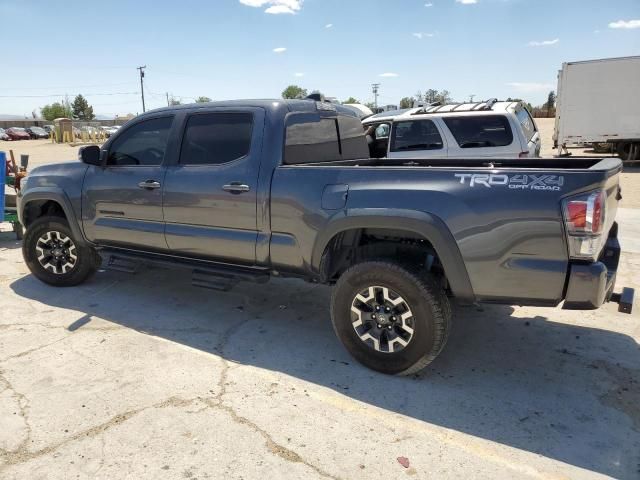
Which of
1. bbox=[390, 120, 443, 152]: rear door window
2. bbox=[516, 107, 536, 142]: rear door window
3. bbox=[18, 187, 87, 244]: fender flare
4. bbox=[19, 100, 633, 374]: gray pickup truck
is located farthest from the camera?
bbox=[390, 120, 443, 152]: rear door window

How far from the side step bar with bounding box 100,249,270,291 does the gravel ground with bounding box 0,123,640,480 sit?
416 millimetres

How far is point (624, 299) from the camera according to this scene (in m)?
3.28

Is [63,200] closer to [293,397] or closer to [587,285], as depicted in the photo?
[293,397]

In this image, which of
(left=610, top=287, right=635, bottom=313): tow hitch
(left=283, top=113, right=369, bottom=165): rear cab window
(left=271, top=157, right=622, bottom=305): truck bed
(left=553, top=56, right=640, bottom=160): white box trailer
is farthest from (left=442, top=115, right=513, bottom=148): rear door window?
(left=553, top=56, right=640, bottom=160): white box trailer

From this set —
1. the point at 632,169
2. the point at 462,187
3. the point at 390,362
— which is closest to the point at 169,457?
the point at 390,362

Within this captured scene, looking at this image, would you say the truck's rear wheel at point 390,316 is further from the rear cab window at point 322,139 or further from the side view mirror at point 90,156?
the side view mirror at point 90,156

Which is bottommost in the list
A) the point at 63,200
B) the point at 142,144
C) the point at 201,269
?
the point at 201,269

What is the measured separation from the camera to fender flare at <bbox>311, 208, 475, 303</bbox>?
122 inches

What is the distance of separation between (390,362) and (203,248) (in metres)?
1.84

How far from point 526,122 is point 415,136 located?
1843mm

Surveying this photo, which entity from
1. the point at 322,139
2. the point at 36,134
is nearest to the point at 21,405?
the point at 322,139

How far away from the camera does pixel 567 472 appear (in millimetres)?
2520

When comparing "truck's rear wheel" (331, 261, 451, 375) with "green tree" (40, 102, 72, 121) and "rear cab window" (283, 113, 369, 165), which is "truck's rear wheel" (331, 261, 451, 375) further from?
"green tree" (40, 102, 72, 121)

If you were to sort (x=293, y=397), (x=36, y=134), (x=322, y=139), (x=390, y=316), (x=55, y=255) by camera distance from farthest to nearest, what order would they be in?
(x=36, y=134)
(x=55, y=255)
(x=322, y=139)
(x=390, y=316)
(x=293, y=397)
